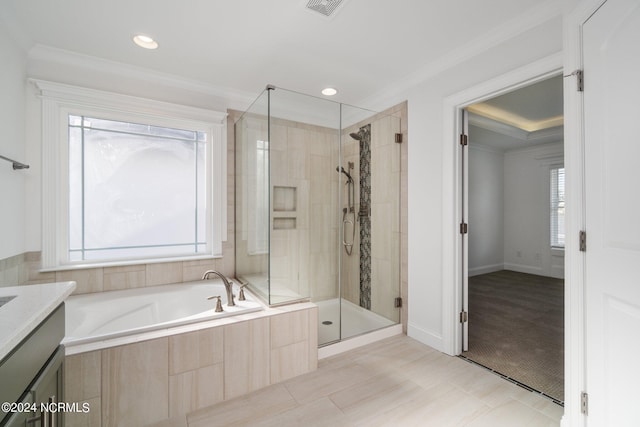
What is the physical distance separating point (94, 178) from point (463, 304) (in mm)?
3433

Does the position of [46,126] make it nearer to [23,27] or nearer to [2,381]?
[23,27]

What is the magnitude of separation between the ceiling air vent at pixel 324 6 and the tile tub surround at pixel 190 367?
207 cm

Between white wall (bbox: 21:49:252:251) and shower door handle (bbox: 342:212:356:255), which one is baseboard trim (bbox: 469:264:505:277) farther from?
white wall (bbox: 21:49:252:251)

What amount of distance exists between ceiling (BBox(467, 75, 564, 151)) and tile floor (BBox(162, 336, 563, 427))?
2437 mm

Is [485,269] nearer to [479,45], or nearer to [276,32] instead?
[479,45]

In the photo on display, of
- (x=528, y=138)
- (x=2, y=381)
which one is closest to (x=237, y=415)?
(x=2, y=381)

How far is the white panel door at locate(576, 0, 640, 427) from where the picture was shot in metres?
1.08

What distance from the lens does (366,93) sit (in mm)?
2990

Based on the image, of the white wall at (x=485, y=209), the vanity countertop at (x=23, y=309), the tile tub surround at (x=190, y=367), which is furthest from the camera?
the white wall at (x=485, y=209)

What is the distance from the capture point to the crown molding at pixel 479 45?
1700 millimetres

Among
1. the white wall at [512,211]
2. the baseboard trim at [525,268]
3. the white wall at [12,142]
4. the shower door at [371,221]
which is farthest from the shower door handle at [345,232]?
the baseboard trim at [525,268]

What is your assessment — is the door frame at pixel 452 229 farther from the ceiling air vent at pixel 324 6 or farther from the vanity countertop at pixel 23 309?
the vanity countertop at pixel 23 309

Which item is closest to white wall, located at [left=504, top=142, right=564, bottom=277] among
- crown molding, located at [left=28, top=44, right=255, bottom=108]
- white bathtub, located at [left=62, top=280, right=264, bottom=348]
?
crown molding, located at [left=28, top=44, right=255, bottom=108]

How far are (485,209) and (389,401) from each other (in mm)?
4841
